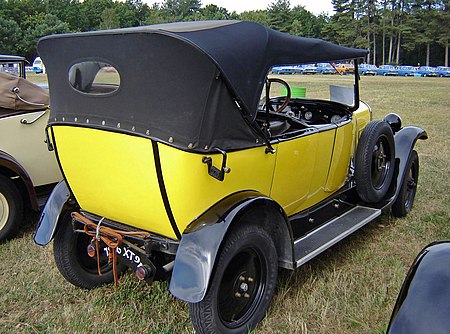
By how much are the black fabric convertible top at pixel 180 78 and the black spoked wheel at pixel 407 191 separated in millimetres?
2400

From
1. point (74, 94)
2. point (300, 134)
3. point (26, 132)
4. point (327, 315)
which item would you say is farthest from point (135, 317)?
point (26, 132)

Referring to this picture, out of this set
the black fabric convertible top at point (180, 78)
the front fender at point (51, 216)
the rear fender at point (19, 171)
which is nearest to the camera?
the black fabric convertible top at point (180, 78)

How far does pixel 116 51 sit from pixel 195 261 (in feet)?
3.99

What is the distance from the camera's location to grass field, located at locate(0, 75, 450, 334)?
114 inches

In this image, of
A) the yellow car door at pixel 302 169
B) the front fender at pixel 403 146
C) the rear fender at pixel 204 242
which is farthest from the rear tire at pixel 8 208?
the front fender at pixel 403 146

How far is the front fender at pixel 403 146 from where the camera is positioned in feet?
14.4

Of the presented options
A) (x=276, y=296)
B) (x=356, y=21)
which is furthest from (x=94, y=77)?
(x=356, y=21)

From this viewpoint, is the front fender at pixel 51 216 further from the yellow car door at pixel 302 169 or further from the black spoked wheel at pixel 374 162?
the black spoked wheel at pixel 374 162

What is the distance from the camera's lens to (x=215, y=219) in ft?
8.21

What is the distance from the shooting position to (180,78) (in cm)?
234

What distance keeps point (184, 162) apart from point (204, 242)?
0.44 m

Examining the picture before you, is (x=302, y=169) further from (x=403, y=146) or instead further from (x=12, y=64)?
(x=12, y=64)

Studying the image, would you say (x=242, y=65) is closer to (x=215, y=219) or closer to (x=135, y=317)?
(x=215, y=219)

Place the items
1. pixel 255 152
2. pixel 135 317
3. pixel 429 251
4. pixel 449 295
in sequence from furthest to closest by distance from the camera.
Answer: pixel 135 317, pixel 255 152, pixel 429 251, pixel 449 295
